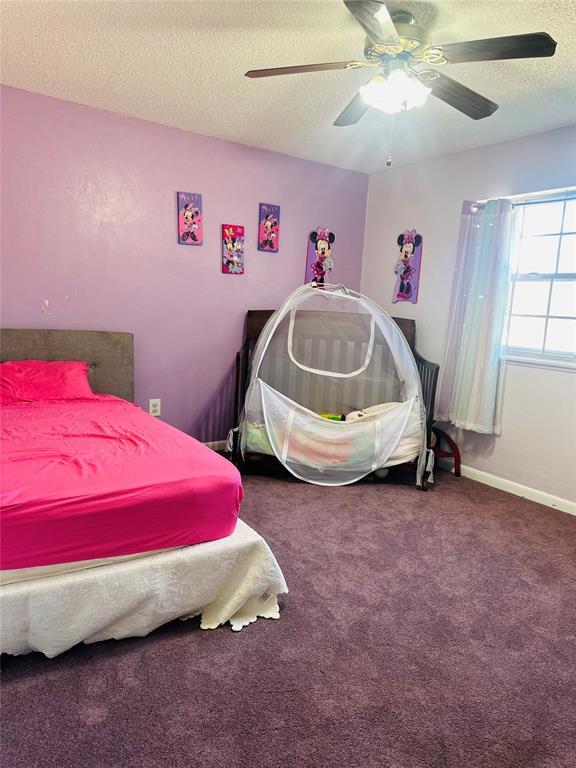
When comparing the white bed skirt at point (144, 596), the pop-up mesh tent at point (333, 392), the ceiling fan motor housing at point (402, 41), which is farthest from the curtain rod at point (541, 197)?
the white bed skirt at point (144, 596)

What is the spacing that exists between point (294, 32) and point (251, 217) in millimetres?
1799

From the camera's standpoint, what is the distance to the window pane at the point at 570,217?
10.3 feet

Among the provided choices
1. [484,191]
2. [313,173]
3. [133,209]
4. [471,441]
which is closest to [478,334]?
[471,441]

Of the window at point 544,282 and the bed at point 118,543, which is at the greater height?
the window at point 544,282

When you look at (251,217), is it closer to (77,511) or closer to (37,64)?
(37,64)

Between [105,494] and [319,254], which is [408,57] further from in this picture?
[319,254]

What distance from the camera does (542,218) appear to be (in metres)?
3.31

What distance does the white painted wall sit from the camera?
314 centimetres

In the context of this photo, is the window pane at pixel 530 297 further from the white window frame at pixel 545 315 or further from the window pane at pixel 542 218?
the window pane at pixel 542 218

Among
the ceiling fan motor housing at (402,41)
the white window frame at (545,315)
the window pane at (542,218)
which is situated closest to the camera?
the ceiling fan motor housing at (402,41)

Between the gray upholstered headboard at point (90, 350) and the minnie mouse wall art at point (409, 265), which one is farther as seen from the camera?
the minnie mouse wall art at point (409, 265)

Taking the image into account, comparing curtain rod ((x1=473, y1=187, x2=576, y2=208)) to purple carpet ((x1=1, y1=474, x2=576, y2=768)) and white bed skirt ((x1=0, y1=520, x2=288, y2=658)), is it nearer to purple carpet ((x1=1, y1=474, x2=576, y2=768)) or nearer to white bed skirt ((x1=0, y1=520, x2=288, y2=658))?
purple carpet ((x1=1, y1=474, x2=576, y2=768))

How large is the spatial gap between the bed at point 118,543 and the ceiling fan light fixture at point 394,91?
5.38ft

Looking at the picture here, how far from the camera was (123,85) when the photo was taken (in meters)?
2.72
